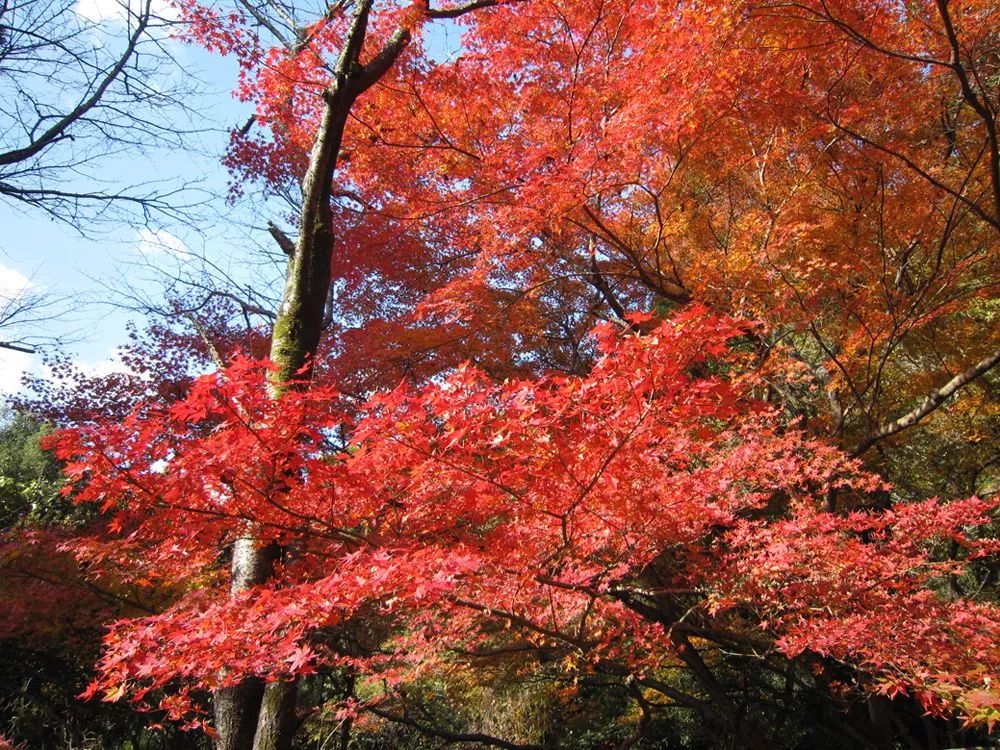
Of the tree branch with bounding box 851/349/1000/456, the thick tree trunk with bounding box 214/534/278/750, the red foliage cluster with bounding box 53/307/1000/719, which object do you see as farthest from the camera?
the tree branch with bounding box 851/349/1000/456

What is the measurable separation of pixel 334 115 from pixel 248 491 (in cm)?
327

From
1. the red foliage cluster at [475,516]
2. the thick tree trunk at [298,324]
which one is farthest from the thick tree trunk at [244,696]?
the red foliage cluster at [475,516]

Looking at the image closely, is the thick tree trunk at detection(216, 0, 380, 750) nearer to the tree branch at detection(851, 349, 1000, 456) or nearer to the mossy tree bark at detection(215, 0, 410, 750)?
the mossy tree bark at detection(215, 0, 410, 750)

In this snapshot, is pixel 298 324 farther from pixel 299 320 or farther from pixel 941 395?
pixel 941 395

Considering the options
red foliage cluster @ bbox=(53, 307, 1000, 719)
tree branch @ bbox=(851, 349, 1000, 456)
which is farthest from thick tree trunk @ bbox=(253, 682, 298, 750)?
tree branch @ bbox=(851, 349, 1000, 456)

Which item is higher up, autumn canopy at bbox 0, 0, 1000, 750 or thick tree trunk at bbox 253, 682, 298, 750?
autumn canopy at bbox 0, 0, 1000, 750

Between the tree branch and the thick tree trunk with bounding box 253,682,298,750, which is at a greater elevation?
the tree branch

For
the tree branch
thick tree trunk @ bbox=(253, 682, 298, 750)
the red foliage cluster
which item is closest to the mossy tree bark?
thick tree trunk @ bbox=(253, 682, 298, 750)

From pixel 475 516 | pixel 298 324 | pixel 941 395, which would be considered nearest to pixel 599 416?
pixel 475 516

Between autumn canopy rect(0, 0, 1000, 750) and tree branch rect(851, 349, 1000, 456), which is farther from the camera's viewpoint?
tree branch rect(851, 349, 1000, 456)

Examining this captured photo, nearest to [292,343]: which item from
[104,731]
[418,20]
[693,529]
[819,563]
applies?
[693,529]

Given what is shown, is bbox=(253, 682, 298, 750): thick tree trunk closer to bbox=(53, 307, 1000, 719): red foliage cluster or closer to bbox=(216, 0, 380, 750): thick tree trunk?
bbox=(216, 0, 380, 750): thick tree trunk

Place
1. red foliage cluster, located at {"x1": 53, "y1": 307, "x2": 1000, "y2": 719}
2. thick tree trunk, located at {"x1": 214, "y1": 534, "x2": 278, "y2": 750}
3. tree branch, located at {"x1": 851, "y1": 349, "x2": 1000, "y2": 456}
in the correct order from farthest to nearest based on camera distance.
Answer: tree branch, located at {"x1": 851, "y1": 349, "x2": 1000, "y2": 456} < thick tree trunk, located at {"x1": 214, "y1": 534, "x2": 278, "y2": 750} < red foliage cluster, located at {"x1": 53, "y1": 307, "x2": 1000, "y2": 719}

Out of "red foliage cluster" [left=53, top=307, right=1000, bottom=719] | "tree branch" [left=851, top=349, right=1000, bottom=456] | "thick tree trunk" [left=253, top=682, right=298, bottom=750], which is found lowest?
"thick tree trunk" [left=253, top=682, right=298, bottom=750]
